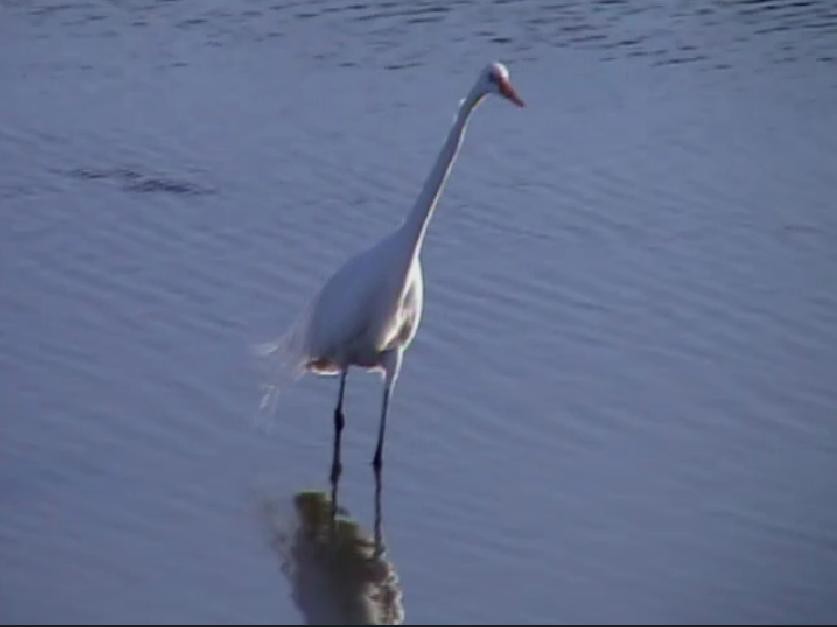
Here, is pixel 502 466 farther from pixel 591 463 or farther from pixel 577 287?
pixel 577 287

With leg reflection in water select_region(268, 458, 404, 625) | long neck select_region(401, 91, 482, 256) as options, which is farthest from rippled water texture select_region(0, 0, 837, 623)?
long neck select_region(401, 91, 482, 256)

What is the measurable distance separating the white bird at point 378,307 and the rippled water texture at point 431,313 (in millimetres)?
272

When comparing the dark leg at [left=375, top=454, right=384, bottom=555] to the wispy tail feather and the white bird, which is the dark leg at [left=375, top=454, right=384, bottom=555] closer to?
the white bird

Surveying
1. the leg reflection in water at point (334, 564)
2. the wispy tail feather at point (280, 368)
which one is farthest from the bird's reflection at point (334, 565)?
the wispy tail feather at point (280, 368)

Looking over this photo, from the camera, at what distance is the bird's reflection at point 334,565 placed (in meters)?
8.70

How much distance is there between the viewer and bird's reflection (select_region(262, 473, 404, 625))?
8.70 meters

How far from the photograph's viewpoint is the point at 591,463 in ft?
34.1

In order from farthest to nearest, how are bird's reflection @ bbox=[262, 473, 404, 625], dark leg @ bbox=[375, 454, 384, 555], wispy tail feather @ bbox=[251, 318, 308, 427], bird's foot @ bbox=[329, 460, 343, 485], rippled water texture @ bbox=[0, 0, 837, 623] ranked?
wispy tail feather @ bbox=[251, 318, 308, 427] < bird's foot @ bbox=[329, 460, 343, 485] < dark leg @ bbox=[375, 454, 384, 555] < rippled water texture @ bbox=[0, 0, 837, 623] < bird's reflection @ bbox=[262, 473, 404, 625]

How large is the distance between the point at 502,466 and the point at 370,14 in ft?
35.3

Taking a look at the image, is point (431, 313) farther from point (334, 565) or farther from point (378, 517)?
point (334, 565)

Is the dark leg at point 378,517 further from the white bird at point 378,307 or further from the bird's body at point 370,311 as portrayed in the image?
the bird's body at point 370,311

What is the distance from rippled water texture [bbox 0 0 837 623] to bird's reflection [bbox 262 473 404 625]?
0.03 m

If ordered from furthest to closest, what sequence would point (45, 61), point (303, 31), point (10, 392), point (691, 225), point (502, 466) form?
point (303, 31) → point (45, 61) → point (691, 225) → point (10, 392) → point (502, 466)

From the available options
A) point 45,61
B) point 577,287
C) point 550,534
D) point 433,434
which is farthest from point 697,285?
point 45,61
